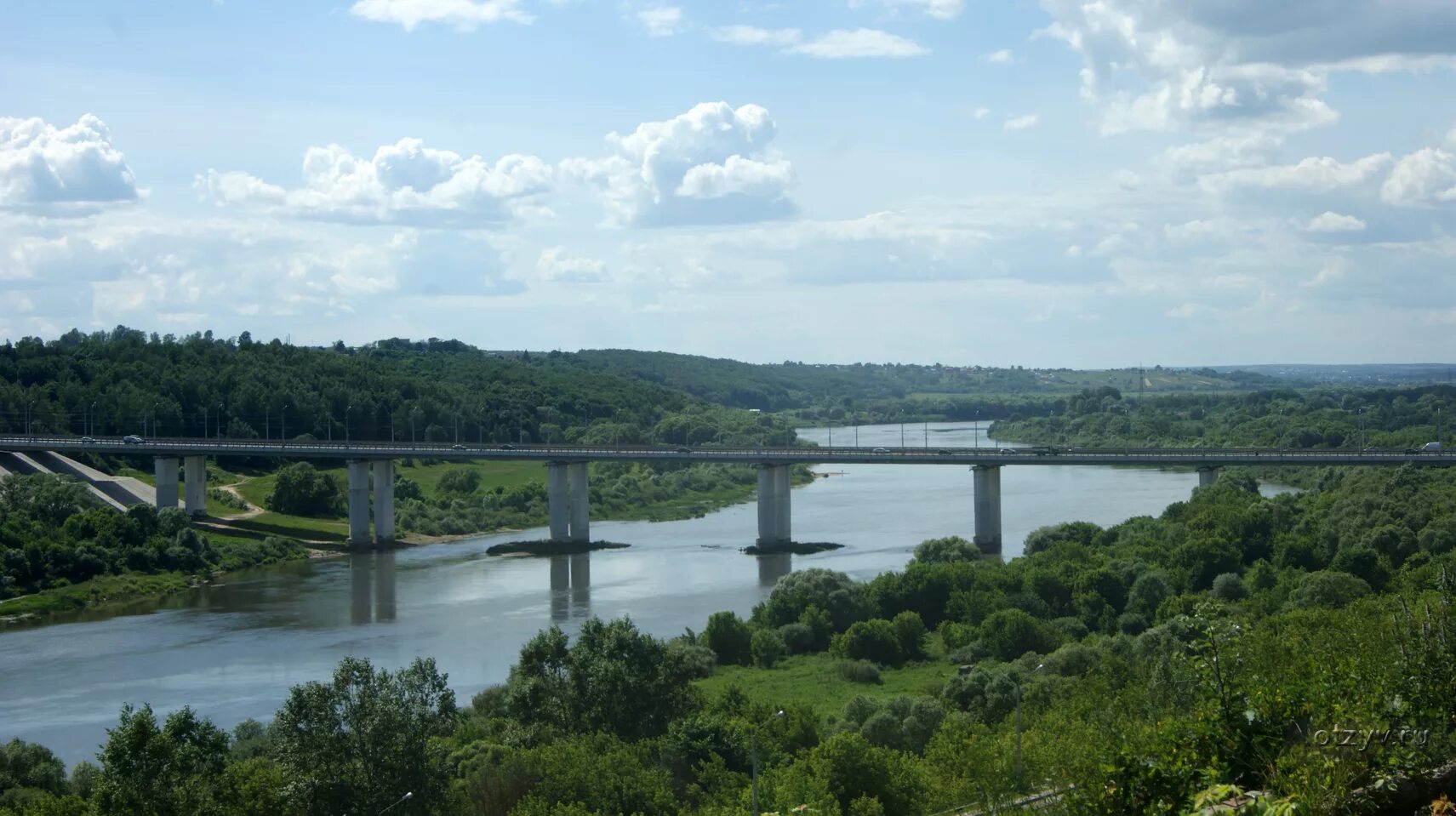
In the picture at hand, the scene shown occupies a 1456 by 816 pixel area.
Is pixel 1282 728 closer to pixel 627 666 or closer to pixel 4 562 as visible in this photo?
pixel 627 666

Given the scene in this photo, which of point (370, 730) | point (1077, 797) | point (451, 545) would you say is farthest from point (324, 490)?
point (1077, 797)

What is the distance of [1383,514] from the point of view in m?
54.2

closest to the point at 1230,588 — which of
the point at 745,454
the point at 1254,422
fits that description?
the point at 745,454

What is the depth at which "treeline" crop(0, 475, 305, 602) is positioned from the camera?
59375 mm

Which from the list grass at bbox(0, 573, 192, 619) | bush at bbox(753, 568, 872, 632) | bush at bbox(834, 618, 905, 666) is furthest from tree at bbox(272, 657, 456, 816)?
grass at bbox(0, 573, 192, 619)

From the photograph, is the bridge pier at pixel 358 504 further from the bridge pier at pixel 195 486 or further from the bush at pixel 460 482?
the bush at pixel 460 482

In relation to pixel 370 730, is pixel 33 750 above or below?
below

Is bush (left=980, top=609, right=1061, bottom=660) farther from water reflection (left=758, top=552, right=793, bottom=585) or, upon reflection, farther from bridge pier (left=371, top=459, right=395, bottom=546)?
bridge pier (left=371, top=459, right=395, bottom=546)

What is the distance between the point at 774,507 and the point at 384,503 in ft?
70.8

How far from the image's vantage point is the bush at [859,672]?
3881 cm

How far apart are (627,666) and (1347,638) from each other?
43.6ft

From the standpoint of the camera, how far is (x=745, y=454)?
78.8 meters

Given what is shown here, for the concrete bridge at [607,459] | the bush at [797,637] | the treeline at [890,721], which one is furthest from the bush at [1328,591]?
Answer: the concrete bridge at [607,459]

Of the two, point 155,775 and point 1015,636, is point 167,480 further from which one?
point 155,775
